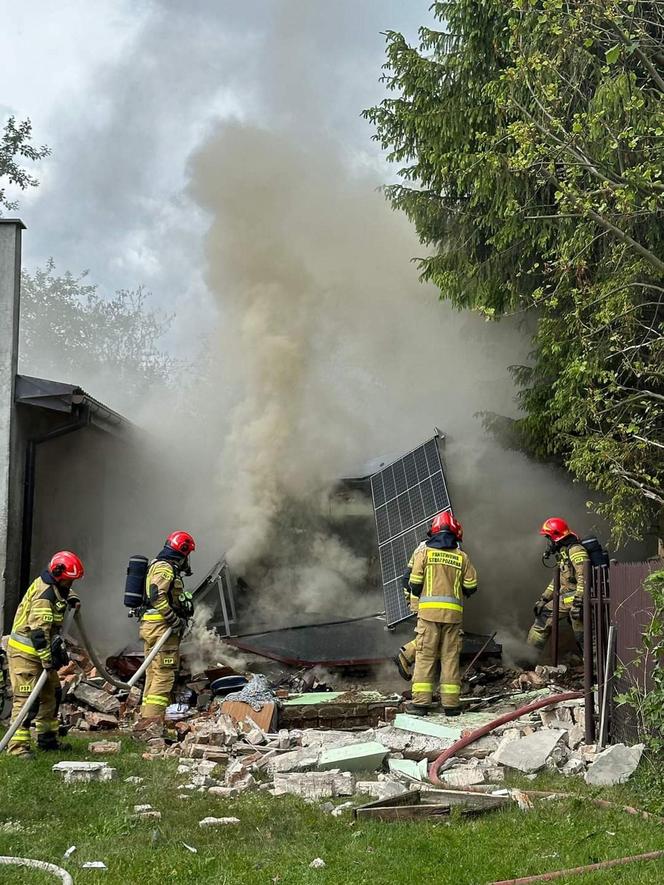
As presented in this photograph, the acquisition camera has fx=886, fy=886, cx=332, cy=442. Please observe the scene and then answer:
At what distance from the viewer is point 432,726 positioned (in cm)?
773

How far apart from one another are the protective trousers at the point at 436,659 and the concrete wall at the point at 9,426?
4.76 metres

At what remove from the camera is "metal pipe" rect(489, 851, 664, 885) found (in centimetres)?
409

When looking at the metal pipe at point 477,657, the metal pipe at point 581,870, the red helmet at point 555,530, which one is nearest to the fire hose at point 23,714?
the metal pipe at point 581,870

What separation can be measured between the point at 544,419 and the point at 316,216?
226 inches

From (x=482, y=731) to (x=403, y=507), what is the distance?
480cm

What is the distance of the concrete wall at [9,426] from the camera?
10.1 meters

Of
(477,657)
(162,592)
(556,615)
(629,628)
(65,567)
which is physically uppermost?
(65,567)

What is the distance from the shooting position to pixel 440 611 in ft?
29.1

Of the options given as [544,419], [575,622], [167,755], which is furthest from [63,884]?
[544,419]

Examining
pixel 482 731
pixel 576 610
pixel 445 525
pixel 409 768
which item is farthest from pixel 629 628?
pixel 576 610

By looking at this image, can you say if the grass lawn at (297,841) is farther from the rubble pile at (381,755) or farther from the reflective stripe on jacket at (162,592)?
the reflective stripe on jacket at (162,592)

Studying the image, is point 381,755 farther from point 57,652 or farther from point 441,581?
point 57,652

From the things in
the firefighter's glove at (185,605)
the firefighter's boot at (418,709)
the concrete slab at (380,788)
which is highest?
the firefighter's glove at (185,605)

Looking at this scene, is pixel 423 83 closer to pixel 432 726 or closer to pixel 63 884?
pixel 432 726
